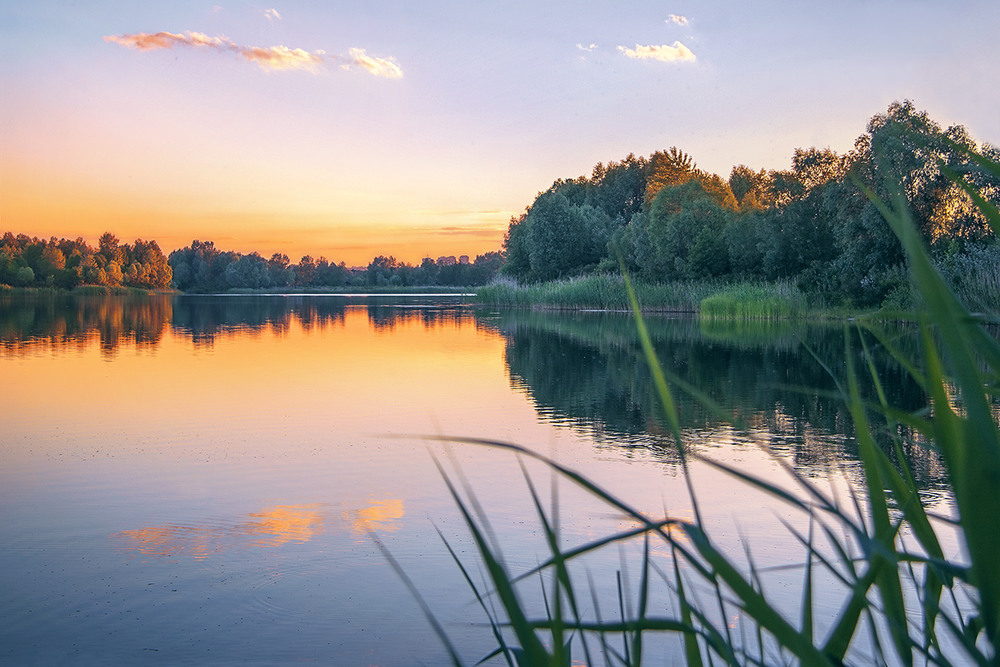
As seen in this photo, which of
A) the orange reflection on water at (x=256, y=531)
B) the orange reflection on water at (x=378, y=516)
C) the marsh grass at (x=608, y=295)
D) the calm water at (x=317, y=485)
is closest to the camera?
the calm water at (x=317, y=485)

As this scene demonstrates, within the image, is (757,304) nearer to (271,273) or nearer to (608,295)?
(608,295)

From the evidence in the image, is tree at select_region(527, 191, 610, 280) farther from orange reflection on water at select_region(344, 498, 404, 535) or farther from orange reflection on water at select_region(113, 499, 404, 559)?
orange reflection on water at select_region(113, 499, 404, 559)

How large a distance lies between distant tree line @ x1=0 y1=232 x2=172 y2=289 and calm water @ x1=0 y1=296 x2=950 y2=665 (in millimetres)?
90914

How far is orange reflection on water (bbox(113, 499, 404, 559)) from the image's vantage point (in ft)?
18.0

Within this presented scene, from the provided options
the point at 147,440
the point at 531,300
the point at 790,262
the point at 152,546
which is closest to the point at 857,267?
the point at 790,262

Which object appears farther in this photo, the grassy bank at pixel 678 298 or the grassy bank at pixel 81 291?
the grassy bank at pixel 81 291

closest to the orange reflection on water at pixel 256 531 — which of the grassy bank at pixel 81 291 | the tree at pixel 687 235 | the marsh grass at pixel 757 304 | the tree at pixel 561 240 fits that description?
the marsh grass at pixel 757 304

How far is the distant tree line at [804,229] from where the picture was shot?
92.0 feet

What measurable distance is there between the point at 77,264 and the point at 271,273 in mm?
33198

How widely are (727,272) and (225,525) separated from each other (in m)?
37.3

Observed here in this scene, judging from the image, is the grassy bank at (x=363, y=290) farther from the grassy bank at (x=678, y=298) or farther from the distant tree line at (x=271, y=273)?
the grassy bank at (x=678, y=298)

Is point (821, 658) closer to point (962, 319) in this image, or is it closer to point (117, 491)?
point (962, 319)

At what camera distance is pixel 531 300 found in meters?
46.6

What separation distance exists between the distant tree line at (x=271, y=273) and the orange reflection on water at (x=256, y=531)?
118 metres
